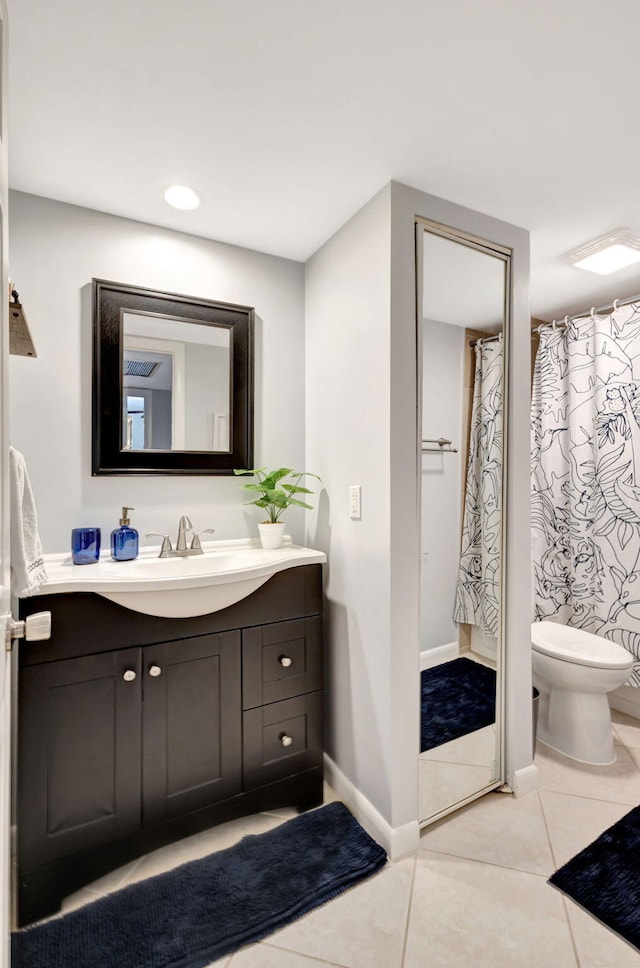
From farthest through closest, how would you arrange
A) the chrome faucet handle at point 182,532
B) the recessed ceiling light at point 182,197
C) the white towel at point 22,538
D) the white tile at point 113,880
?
the chrome faucet handle at point 182,532, the recessed ceiling light at point 182,197, the white tile at point 113,880, the white towel at point 22,538

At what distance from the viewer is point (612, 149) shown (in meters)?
1.49

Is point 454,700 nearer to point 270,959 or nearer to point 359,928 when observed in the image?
point 359,928

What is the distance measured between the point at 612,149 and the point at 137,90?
145cm

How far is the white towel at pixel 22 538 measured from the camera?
3.99ft

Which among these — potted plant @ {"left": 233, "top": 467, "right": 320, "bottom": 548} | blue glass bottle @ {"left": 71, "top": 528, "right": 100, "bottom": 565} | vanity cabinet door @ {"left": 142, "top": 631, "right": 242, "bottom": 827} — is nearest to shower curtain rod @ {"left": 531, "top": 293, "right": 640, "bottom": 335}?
potted plant @ {"left": 233, "top": 467, "right": 320, "bottom": 548}

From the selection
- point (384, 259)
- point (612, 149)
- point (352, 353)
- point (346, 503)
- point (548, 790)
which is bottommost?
point (548, 790)

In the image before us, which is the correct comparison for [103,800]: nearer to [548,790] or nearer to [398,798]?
[398,798]

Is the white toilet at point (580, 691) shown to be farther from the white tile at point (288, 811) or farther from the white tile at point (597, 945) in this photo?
the white tile at point (288, 811)

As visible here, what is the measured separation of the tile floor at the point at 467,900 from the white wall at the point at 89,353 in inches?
48.1

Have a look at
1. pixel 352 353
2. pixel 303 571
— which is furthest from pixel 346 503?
pixel 352 353

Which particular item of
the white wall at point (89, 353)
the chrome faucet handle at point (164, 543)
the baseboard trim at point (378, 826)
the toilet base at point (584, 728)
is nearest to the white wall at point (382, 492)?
the baseboard trim at point (378, 826)

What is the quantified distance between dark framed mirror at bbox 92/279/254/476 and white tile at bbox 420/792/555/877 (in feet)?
5.32

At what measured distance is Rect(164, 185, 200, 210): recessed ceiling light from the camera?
168 cm

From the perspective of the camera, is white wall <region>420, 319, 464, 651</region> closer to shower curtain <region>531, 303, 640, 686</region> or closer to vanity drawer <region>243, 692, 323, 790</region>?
vanity drawer <region>243, 692, 323, 790</region>
